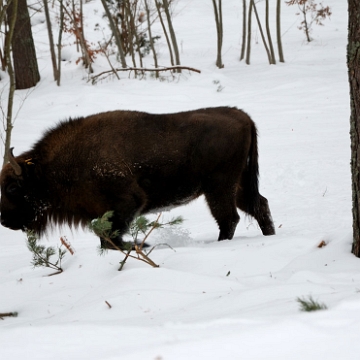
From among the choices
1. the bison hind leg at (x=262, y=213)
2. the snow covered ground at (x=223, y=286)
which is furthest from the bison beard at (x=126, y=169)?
the snow covered ground at (x=223, y=286)

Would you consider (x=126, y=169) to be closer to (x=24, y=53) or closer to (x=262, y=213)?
(x=262, y=213)

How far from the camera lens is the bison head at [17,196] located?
5906 mm

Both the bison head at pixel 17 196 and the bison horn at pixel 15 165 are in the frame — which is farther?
the bison head at pixel 17 196

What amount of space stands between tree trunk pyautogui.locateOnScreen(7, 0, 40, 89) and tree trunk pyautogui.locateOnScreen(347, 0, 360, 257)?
40.5 feet

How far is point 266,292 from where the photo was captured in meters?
3.19

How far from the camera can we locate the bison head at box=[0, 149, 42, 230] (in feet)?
19.4

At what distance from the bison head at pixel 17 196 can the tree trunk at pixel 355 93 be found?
3.36 metres

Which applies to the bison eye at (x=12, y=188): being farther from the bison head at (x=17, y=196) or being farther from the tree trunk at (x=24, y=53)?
the tree trunk at (x=24, y=53)

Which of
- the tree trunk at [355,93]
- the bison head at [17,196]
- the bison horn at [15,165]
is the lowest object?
the bison head at [17,196]

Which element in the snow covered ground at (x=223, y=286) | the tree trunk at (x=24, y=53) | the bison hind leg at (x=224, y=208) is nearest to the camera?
the snow covered ground at (x=223, y=286)

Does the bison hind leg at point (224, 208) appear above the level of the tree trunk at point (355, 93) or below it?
below

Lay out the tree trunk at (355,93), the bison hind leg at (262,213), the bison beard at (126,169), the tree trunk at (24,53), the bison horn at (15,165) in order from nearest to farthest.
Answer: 1. the tree trunk at (355,93)
2. the bison horn at (15,165)
3. the bison beard at (126,169)
4. the bison hind leg at (262,213)
5. the tree trunk at (24,53)

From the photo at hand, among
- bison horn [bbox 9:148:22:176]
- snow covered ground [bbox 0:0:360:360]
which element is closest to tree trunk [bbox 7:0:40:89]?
snow covered ground [bbox 0:0:360:360]

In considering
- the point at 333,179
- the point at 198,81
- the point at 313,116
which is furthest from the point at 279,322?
the point at 198,81
